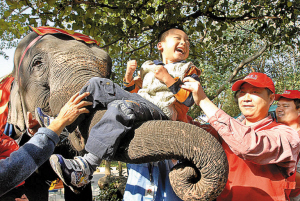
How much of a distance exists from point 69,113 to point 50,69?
0.92 m

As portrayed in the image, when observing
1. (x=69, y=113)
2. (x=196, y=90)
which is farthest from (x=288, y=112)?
(x=69, y=113)

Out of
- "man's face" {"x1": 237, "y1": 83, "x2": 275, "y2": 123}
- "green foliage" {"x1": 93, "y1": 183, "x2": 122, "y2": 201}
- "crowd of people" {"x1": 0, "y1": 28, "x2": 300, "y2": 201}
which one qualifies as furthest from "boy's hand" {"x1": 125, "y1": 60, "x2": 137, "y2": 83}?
"green foliage" {"x1": 93, "y1": 183, "x2": 122, "y2": 201}

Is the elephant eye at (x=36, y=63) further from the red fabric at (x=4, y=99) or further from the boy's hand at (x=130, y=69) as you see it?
the boy's hand at (x=130, y=69)

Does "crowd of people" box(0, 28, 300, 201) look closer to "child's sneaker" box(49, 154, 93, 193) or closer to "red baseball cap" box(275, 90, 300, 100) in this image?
"child's sneaker" box(49, 154, 93, 193)

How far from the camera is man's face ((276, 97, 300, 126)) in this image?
289 centimetres

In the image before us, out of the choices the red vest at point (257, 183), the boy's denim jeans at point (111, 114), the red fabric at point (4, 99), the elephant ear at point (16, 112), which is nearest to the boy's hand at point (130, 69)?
the boy's denim jeans at point (111, 114)

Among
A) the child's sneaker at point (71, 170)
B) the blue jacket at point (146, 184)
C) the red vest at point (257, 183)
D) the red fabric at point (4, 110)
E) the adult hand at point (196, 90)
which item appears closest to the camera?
the child's sneaker at point (71, 170)

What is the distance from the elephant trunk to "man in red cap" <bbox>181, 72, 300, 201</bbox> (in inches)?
A: 10.9

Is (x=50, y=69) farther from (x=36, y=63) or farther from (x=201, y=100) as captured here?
(x=201, y=100)

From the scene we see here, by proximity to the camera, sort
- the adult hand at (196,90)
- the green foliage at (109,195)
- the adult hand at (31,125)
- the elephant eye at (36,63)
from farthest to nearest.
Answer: the green foliage at (109,195)
the elephant eye at (36,63)
the adult hand at (31,125)
the adult hand at (196,90)

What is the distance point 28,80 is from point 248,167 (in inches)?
80.9

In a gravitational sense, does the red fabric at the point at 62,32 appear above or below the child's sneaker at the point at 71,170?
above

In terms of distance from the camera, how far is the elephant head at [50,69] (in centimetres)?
238

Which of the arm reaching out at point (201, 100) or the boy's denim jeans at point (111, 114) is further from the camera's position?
the arm reaching out at point (201, 100)
